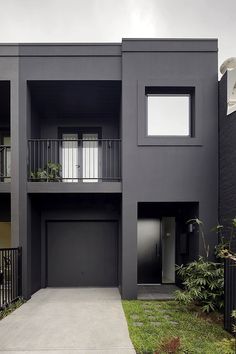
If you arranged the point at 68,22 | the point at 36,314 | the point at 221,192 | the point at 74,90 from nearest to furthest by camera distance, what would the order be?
1. the point at 36,314
2. the point at 221,192
3. the point at 74,90
4. the point at 68,22

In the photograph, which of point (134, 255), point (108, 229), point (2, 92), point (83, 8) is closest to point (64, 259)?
point (108, 229)

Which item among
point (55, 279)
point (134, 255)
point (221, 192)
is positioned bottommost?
point (55, 279)

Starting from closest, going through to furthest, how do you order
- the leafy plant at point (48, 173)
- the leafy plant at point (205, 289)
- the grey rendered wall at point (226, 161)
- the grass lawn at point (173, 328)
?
the grass lawn at point (173, 328) < the leafy plant at point (205, 289) < the grey rendered wall at point (226, 161) < the leafy plant at point (48, 173)

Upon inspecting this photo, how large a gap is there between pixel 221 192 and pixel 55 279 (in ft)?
18.9

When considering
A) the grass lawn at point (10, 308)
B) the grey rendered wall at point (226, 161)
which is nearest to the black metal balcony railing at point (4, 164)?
the grass lawn at point (10, 308)

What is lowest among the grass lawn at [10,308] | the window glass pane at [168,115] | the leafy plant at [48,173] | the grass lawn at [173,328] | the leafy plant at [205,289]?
the grass lawn at [10,308]

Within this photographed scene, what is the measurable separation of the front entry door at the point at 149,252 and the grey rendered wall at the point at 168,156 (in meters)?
1.85

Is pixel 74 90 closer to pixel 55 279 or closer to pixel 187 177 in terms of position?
pixel 187 177

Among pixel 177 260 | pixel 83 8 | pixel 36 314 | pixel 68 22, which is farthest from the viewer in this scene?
pixel 68 22

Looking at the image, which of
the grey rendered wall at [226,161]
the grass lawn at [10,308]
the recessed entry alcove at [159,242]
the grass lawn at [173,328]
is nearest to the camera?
the grass lawn at [173,328]

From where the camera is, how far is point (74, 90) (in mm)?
8422

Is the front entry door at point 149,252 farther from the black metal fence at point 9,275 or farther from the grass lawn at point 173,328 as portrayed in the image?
the black metal fence at point 9,275

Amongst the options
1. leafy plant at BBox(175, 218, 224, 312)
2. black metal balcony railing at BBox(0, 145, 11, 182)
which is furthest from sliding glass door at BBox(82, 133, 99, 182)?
leafy plant at BBox(175, 218, 224, 312)

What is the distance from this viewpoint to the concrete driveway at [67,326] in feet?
15.8
